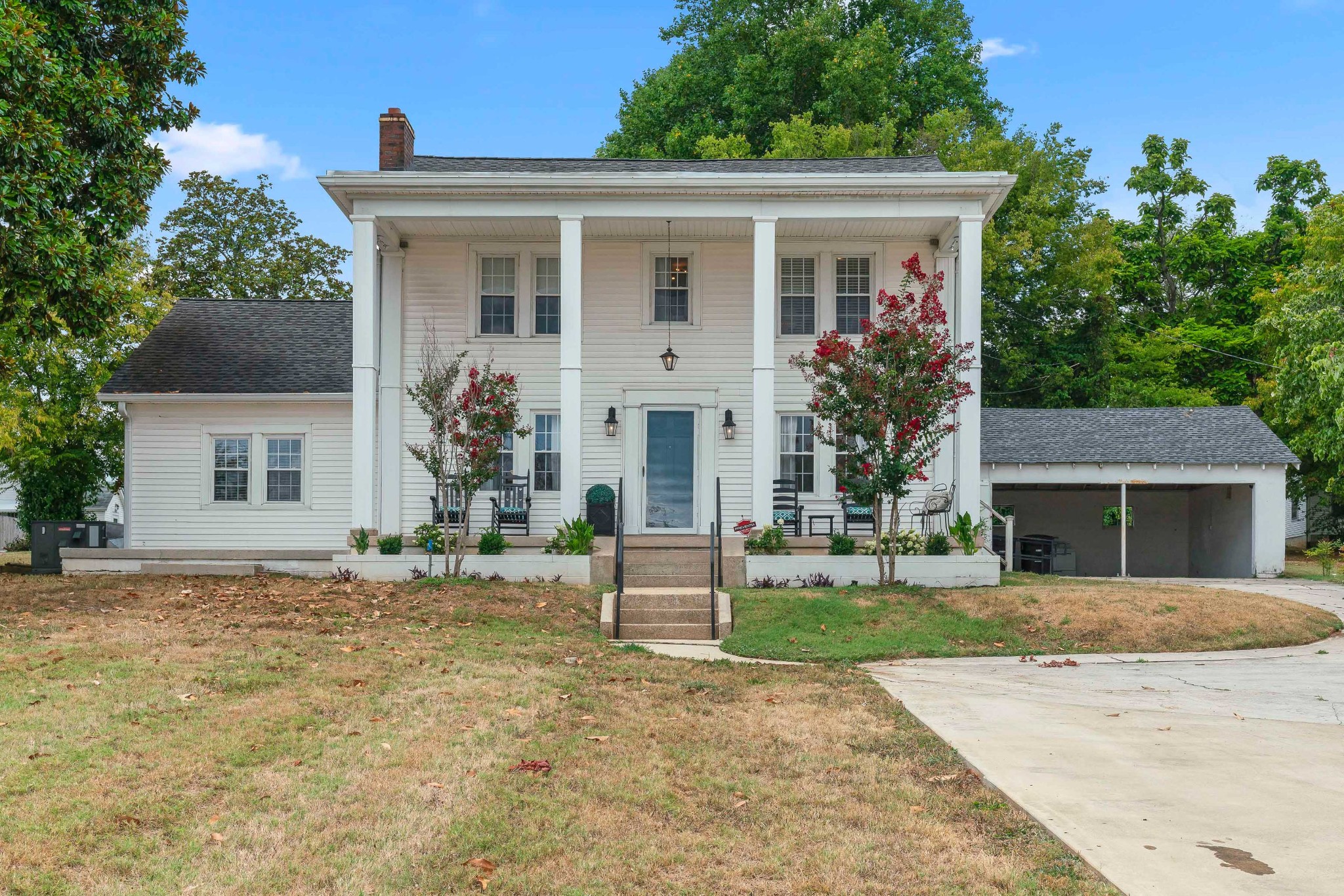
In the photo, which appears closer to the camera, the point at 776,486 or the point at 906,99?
the point at 776,486

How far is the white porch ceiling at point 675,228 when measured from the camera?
55.0 feet

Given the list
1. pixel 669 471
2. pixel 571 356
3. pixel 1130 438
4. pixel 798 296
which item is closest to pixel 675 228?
pixel 798 296

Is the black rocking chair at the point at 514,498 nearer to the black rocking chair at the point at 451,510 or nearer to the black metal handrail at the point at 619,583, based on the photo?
the black rocking chair at the point at 451,510

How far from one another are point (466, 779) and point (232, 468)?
47.8 feet

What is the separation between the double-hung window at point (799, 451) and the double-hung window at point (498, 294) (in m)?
5.20

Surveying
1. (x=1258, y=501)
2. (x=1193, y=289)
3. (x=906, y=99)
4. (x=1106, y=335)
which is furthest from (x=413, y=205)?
(x=1193, y=289)

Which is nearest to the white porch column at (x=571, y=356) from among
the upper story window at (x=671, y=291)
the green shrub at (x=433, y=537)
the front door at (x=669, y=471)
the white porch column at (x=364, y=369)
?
the green shrub at (x=433, y=537)

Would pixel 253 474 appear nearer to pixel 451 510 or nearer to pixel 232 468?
pixel 232 468

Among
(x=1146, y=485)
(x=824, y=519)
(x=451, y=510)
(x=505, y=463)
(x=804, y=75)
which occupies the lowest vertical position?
(x=824, y=519)

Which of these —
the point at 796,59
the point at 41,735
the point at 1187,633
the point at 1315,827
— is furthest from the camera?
the point at 796,59

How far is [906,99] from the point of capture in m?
37.0

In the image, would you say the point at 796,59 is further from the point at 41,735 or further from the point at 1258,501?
the point at 41,735

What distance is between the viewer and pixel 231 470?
1877 cm

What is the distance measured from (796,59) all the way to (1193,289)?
1641 centimetres
